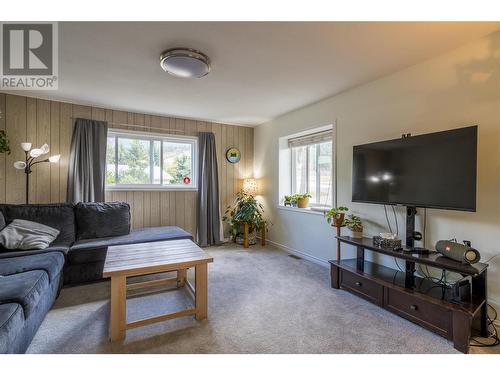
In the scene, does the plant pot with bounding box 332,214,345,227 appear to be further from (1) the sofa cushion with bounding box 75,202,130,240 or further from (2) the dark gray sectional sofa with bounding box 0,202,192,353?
(1) the sofa cushion with bounding box 75,202,130,240

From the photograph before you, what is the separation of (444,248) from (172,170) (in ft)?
12.7

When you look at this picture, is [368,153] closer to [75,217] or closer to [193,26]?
[193,26]

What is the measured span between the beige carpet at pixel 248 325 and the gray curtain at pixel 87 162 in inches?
55.8

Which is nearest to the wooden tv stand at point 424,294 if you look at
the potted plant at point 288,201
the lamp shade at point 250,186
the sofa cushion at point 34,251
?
the potted plant at point 288,201

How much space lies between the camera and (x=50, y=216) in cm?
285

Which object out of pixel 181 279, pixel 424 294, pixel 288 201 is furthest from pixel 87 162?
pixel 424 294

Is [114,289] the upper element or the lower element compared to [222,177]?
lower

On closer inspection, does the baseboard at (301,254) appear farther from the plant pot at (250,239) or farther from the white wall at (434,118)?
the plant pot at (250,239)

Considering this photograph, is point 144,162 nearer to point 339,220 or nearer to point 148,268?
point 148,268

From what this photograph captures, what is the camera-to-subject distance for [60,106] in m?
3.37

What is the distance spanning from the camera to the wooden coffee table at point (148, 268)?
1.71 metres
